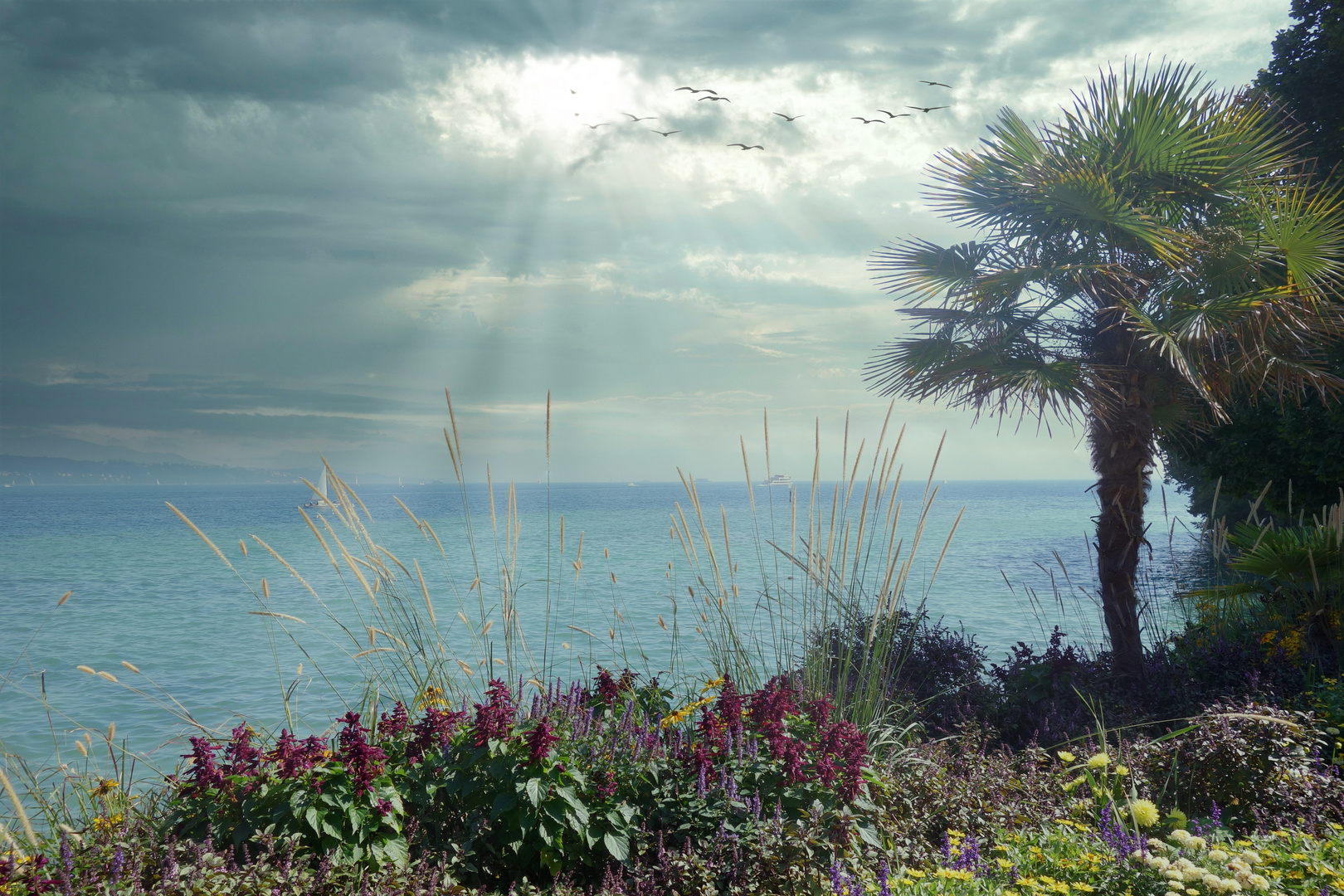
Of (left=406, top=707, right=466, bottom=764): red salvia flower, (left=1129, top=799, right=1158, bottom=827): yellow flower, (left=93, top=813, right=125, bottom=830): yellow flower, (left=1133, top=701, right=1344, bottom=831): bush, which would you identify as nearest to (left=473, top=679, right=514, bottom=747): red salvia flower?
(left=406, top=707, right=466, bottom=764): red salvia flower

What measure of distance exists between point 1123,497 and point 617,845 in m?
4.66

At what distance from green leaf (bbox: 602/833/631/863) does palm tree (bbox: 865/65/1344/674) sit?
13.8 feet

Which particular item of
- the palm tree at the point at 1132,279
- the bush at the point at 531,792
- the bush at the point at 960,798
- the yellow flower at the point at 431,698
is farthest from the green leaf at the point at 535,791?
the palm tree at the point at 1132,279

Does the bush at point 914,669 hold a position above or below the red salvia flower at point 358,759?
below

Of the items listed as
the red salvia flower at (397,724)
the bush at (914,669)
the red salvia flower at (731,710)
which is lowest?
the bush at (914,669)

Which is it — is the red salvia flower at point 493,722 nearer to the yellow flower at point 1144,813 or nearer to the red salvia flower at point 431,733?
the red salvia flower at point 431,733

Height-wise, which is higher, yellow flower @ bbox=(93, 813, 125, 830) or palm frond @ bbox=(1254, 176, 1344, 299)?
palm frond @ bbox=(1254, 176, 1344, 299)

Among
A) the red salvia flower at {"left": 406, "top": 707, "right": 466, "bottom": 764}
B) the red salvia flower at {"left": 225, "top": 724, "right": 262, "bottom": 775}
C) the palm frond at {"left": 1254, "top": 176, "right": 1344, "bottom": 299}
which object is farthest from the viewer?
the palm frond at {"left": 1254, "top": 176, "right": 1344, "bottom": 299}

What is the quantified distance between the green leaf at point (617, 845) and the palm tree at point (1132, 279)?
4.21 m

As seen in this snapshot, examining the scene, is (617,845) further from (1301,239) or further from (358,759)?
(1301,239)

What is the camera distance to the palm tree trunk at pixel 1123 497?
5.15 meters

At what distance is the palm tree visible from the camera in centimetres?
515

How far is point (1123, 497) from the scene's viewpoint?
533cm

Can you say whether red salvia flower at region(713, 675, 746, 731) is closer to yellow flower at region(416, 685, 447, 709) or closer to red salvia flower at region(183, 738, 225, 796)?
yellow flower at region(416, 685, 447, 709)
